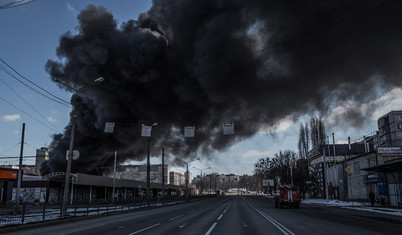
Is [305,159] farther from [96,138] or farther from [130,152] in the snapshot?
[96,138]

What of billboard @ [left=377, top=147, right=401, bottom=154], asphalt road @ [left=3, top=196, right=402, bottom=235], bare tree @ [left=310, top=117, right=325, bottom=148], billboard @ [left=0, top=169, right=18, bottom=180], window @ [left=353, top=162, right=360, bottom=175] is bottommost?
asphalt road @ [left=3, top=196, right=402, bottom=235]

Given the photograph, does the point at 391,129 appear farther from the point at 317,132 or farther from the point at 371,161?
the point at 371,161

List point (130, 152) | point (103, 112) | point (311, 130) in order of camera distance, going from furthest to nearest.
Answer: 1. point (311, 130)
2. point (130, 152)
3. point (103, 112)

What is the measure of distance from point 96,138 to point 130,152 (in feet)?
27.0

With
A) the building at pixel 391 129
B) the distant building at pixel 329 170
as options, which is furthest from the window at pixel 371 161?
the building at pixel 391 129

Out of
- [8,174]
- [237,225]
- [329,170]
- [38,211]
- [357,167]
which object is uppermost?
[357,167]

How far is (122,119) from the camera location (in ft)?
138

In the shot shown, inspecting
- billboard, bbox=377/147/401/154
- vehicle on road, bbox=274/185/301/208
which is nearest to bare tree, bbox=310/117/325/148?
billboard, bbox=377/147/401/154

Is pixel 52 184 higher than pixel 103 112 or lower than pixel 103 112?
lower

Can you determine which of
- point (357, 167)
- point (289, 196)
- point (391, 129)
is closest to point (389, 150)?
point (357, 167)

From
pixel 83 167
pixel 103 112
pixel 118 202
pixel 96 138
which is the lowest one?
pixel 118 202

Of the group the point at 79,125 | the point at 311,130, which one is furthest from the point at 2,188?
the point at 311,130

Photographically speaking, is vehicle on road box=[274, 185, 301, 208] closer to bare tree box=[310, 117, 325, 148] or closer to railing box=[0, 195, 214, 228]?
railing box=[0, 195, 214, 228]

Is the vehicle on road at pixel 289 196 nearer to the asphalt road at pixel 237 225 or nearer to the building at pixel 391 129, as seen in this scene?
the asphalt road at pixel 237 225
